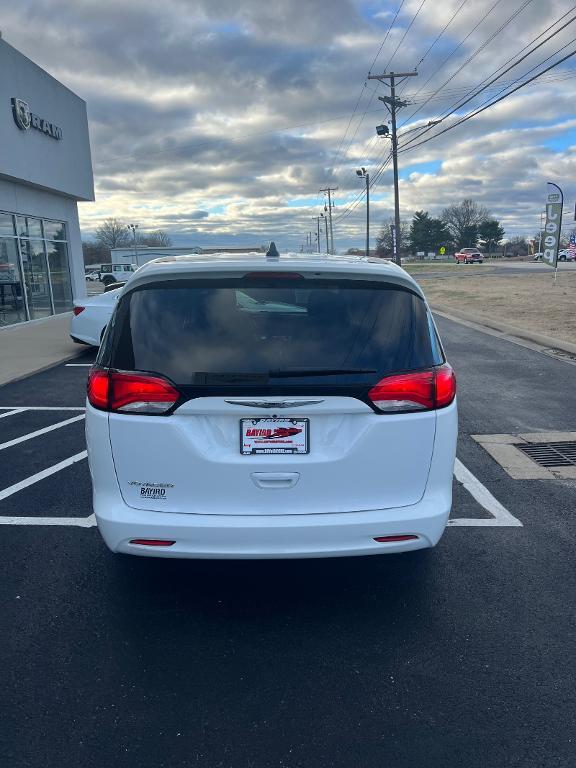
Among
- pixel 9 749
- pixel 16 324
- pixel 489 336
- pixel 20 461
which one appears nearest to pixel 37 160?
pixel 16 324

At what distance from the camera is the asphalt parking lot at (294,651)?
7.98 feet

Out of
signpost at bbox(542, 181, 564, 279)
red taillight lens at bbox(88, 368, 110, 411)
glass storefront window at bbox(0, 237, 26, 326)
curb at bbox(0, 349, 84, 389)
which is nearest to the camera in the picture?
red taillight lens at bbox(88, 368, 110, 411)

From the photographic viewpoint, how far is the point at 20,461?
593 cm

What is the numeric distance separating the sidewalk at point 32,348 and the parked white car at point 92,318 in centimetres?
66

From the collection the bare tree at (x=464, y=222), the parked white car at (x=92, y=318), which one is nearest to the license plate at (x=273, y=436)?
the parked white car at (x=92, y=318)

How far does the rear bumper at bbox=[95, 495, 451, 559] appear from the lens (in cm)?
294

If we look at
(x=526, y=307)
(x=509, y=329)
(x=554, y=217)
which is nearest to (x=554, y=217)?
(x=554, y=217)

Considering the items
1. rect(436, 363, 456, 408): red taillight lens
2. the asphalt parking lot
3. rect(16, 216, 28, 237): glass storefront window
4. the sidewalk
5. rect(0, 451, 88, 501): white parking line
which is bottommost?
the asphalt parking lot

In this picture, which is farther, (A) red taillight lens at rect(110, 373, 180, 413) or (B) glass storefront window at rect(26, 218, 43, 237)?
(B) glass storefront window at rect(26, 218, 43, 237)

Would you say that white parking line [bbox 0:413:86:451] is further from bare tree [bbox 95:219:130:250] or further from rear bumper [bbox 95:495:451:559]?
bare tree [bbox 95:219:130:250]

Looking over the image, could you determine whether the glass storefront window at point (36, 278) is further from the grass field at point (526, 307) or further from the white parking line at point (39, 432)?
the grass field at point (526, 307)

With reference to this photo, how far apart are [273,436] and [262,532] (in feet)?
1.50

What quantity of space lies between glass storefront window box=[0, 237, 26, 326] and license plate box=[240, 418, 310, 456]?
16.4m

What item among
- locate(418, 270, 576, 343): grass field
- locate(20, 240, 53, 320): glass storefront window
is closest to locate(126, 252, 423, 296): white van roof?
locate(418, 270, 576, 343): grass field
